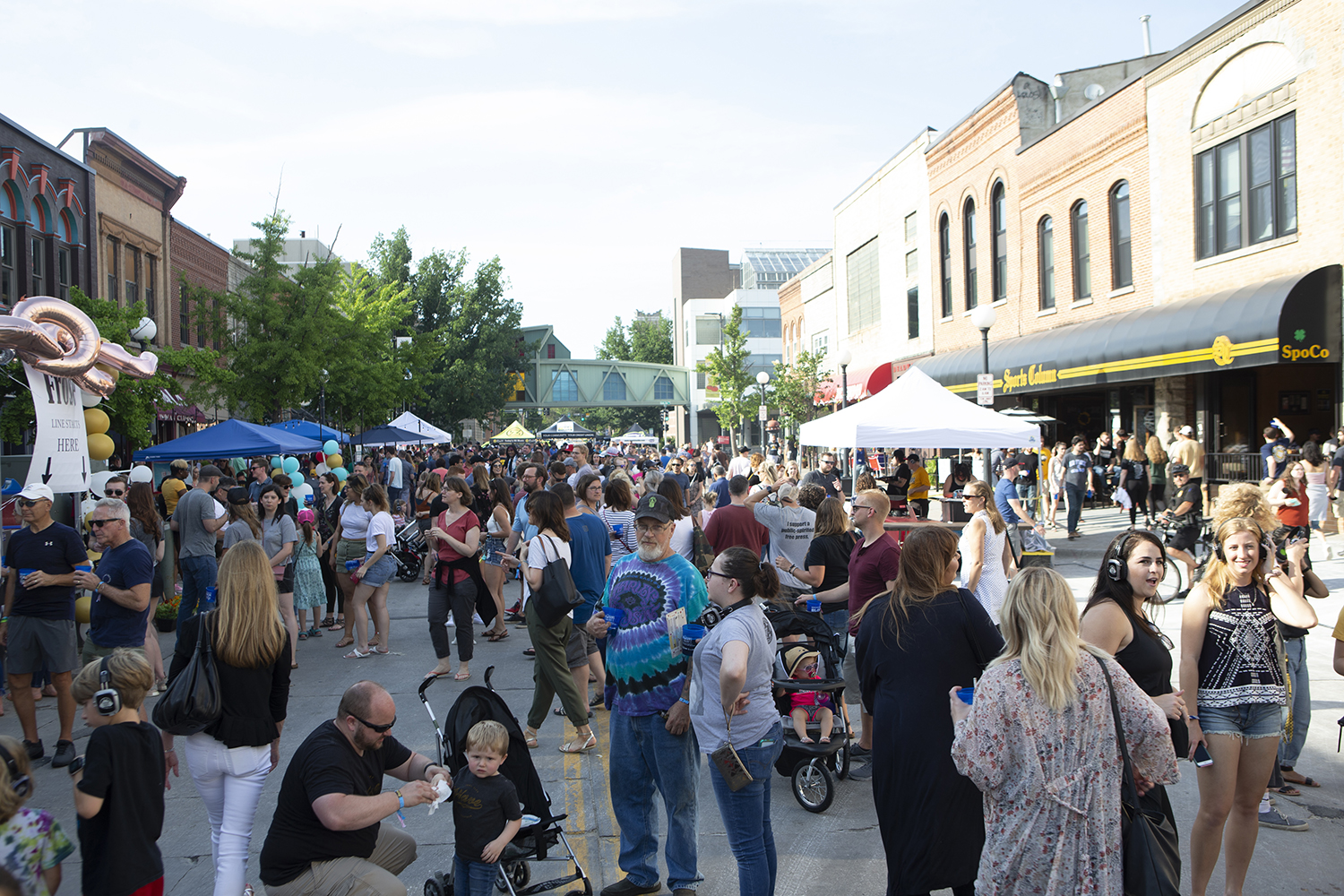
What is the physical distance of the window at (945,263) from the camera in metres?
28.9

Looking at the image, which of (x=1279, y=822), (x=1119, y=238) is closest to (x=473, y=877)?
(x=1279, y=822)

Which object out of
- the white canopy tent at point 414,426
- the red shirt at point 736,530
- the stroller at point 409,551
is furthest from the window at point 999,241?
the red shirt at point 736,530

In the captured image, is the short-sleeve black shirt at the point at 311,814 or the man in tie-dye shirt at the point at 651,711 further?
the man in tie-dye shirt at the point at 651,711

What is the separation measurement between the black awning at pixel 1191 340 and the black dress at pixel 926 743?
14214 millimetres

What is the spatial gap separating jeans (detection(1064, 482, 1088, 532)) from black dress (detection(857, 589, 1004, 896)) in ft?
47.2

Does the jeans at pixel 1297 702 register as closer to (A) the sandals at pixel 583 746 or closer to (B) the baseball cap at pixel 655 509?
(B) the baseball cap at pixel 655 509

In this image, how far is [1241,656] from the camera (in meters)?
4.19

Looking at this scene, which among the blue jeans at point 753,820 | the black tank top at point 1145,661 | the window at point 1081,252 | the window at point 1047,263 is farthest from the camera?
the window at point 1047,263

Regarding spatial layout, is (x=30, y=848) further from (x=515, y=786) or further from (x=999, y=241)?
(x=999, y=241)

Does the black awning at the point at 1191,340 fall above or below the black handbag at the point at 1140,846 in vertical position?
above

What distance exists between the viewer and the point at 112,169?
81.2 ft

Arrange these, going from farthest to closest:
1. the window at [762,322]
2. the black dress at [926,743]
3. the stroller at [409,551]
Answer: the window at [762,322] → the stroller at [409,551] → the black dress at [926,743]

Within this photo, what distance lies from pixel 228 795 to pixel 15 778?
128 cm

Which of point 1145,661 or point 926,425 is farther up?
point 926,425
